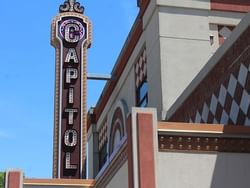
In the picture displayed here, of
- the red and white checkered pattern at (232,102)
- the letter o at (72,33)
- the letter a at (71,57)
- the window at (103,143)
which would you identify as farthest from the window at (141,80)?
the window at (103,143)

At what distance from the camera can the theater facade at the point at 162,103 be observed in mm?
12273

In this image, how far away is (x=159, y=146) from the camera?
485 inches

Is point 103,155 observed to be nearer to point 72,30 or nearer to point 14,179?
point 72,30

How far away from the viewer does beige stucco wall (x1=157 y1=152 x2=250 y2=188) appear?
12156mm

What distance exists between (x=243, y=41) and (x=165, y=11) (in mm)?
6610

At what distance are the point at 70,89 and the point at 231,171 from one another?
15685 mm

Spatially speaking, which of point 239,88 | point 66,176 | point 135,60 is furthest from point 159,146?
point 66,176

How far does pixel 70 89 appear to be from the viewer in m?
27.4

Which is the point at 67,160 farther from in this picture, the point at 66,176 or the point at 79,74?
the point at 79,74

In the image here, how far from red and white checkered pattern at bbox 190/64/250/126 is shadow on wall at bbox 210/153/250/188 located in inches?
51.8

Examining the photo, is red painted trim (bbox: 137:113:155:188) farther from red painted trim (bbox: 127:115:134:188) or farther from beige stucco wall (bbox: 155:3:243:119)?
beige stucco wall (bbox: 155:3:243:119)

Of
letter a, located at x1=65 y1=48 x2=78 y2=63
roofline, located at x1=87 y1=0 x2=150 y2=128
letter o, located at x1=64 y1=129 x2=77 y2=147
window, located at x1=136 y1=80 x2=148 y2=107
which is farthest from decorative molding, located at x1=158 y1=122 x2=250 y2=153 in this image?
letter a, located at x1=65 y1=48 x2=78 y2=63

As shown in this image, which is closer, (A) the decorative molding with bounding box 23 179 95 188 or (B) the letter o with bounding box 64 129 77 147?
(A) the decorative molding with bounding box 23 179 95 188

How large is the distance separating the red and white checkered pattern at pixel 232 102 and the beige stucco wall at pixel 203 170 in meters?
1.45
